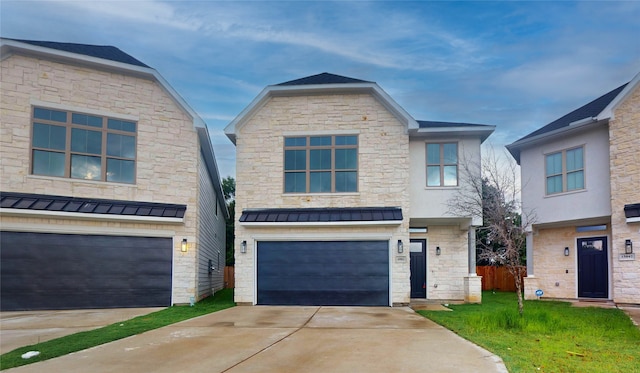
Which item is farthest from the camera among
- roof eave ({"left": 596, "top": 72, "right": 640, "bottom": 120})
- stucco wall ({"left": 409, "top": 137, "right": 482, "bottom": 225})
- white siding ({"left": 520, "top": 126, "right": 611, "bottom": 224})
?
stucco wall ({"left": 409, "top": 137, "right": 482, "bottom": 225})

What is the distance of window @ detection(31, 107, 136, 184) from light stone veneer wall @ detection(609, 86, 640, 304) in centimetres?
1578

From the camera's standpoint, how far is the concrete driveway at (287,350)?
6.89m

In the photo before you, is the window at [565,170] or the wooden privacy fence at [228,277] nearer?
the window at [565,170]

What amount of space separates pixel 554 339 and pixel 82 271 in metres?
13.2

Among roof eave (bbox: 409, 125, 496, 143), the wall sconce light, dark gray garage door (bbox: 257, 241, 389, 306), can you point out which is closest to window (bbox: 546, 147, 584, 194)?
roof eave (bbox: 409, 125, 496, 143)

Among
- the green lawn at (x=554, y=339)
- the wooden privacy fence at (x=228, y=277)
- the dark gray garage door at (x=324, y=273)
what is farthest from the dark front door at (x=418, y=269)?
the wooden privacy fence at (x=228, y=277)

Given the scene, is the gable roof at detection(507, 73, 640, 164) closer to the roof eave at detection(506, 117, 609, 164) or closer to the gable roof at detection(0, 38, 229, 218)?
the roof eave at detection(506, 117, 609, 164)

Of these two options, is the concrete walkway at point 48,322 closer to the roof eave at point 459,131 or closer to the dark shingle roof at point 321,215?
the dark shingle roof at point 321,215

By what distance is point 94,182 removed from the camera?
50.0 feet

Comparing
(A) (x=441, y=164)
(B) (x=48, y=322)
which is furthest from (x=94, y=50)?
(A) (x=441, y=164)

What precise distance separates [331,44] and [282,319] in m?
11.5

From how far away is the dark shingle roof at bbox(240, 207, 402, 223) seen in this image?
15.8 m

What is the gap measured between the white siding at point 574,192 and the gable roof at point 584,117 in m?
0.48

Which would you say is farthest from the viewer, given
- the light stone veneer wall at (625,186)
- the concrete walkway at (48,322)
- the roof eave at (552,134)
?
the roof eave at (552,134)
